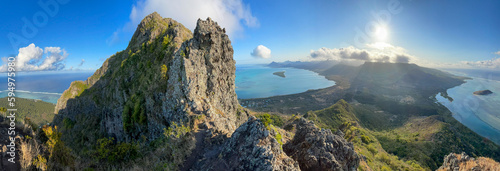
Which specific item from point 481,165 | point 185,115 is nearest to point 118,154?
point 185,115

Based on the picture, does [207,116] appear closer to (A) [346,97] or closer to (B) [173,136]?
(B) [173,136]

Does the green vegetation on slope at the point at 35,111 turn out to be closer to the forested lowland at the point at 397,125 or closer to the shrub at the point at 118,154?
the forested lowland at the point at 397,125

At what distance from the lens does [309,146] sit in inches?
505

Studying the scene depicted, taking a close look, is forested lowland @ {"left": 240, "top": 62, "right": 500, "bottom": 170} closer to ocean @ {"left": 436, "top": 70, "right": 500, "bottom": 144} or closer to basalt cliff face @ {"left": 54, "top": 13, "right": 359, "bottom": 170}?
ocean @ {"left": 436, "top": 70, "right": 500, "bottom": 144}

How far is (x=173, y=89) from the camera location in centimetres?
1823

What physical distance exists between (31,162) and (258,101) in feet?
514

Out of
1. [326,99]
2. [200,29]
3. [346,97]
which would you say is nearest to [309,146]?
[200,29]

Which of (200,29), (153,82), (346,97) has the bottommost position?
(346,97)

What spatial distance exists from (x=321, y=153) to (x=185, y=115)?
36.9 feet

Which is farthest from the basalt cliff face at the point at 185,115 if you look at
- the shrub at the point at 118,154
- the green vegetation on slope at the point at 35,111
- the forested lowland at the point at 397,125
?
the green vegetation on slope at the point at 35,111

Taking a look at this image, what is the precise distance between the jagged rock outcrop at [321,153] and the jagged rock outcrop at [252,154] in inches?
128

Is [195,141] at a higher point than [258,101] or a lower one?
higher

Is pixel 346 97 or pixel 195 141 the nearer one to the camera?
pixel 195 141

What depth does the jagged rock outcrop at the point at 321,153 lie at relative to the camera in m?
11.4
